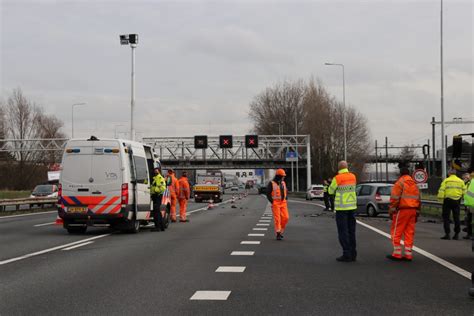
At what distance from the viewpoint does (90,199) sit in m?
16.2

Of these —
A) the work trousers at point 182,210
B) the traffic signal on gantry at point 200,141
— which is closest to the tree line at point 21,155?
the traffic signal on gantry at point 200,141

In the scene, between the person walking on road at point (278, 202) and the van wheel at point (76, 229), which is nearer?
the person walking on road at point (278, 202)

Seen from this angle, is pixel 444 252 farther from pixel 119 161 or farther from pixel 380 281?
pixel 119 161

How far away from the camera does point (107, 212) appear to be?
1611 cm

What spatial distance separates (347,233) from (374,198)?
15.7 m

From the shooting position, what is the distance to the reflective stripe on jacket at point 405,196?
11391 mm

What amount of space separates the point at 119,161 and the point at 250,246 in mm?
4448

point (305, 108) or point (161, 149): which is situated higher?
point (305, 108)

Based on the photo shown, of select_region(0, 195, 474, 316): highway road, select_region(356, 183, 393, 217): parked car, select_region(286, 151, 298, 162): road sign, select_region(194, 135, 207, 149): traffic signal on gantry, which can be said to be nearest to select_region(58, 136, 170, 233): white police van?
select_region(0, 195, 474, 316): highway road

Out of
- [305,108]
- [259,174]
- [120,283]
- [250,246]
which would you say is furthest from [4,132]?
[259,174]

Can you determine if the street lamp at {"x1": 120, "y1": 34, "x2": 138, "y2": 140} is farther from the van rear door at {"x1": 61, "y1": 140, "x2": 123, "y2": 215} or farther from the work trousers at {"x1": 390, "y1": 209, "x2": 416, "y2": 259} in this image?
the work trousers at {"x1": 390, "y1": 209, "x2": 416, "y2": 259}

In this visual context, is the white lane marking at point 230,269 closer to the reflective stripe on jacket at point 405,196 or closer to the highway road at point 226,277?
the highway road at point 226,277

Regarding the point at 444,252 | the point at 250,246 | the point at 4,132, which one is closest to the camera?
the point at 444,252

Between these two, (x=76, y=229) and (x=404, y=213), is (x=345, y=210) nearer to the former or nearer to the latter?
(x=404, y=213)
